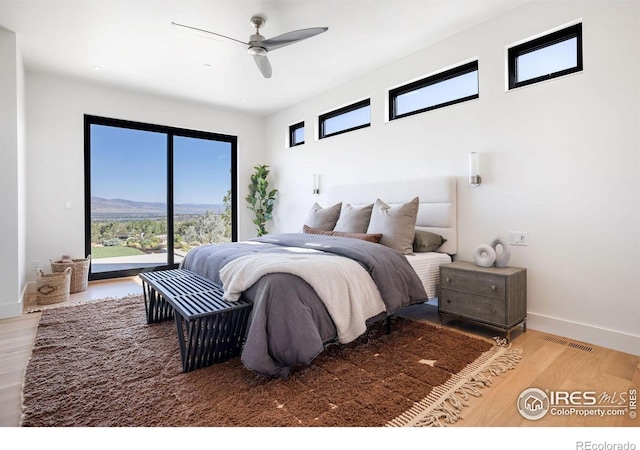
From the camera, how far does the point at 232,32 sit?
3.21 metres

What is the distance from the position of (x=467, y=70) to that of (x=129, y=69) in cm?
386

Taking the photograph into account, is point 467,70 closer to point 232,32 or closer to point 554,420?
point 232,32

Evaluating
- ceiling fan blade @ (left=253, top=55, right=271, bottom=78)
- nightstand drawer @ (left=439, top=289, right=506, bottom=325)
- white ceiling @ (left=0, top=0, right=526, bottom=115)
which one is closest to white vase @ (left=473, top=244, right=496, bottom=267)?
nightstand drawer @ (left=439, top=289, right=506, bottom=325)

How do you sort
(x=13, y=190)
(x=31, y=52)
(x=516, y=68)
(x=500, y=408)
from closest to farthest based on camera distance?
(x=500, y=408), (x=516, y=68), (x=13, y=190), (x=31, y=52)

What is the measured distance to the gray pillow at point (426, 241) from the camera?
10.5 ft

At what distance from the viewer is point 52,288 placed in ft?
11.8

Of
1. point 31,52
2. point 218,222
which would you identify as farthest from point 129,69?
point 218,222

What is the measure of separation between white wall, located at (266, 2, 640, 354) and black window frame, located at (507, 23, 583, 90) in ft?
0.23

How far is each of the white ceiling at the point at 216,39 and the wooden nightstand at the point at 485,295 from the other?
224 centimetres

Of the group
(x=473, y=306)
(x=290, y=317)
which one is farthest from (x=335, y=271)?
(x=473, y=306)

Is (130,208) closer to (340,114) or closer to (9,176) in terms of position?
(9,176)

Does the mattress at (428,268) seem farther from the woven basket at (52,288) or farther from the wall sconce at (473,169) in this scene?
the woven basket at (52,288)

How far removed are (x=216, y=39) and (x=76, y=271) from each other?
3205mm

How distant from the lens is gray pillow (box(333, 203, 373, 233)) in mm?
3521
